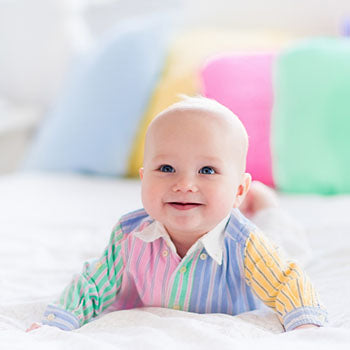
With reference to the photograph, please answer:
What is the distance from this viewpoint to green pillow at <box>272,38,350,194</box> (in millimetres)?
1673

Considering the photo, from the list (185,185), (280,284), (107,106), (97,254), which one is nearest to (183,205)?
(185,185)

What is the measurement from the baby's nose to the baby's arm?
186 mm

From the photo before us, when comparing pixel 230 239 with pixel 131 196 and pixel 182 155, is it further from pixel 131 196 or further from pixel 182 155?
pixel 131 196

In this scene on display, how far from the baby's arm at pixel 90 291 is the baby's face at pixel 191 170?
0.14 m

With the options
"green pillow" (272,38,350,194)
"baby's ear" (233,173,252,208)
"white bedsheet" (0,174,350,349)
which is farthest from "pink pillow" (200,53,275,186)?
"baby's ear" (233,173,252,208)

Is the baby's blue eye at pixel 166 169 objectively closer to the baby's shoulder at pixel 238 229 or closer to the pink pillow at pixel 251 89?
the baby's shoulder at pixel 238 229

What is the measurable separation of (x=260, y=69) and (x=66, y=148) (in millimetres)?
654

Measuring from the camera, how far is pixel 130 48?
6.65ft

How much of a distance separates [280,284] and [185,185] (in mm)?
214

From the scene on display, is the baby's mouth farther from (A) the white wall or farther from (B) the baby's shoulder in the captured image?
(A) the white wall

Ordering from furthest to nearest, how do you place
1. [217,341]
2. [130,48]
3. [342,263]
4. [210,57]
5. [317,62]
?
[130,48] < [210,57] < [317,62] < [342,263] < [217,341]

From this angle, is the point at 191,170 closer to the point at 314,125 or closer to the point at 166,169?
the point at 166,169

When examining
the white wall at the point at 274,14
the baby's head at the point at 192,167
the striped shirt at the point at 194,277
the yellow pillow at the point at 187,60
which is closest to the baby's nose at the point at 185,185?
the baby's head at the point at 192,167

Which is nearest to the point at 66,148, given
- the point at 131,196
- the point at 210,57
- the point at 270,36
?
the point at 131,196
